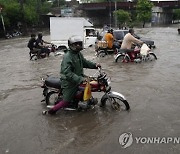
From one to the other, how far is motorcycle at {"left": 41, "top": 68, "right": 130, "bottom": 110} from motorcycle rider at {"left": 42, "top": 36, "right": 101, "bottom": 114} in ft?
0.80

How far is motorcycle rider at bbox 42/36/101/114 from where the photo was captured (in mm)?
5945

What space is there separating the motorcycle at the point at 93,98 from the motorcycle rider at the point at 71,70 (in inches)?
9.6

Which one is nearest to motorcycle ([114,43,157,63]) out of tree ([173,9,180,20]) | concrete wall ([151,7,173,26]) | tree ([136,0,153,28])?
tree ([136,0,153,28])

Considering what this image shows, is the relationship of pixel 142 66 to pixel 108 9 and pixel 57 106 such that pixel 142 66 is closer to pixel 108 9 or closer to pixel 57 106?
pixel 57 106

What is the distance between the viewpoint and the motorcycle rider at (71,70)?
5.95 meters

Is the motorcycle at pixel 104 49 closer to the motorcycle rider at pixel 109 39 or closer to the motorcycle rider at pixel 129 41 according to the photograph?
the motorcycle rider at pixel 109 39

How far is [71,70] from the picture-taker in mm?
6129

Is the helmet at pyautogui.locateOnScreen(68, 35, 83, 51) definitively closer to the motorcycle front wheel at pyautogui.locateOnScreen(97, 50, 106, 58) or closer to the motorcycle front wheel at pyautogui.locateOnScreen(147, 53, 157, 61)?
the motorcycle front wheel at pyautogui.locateOnScreen(147, 53, 157, 61)

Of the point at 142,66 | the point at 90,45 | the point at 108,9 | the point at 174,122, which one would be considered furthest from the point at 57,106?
the point at 108,9

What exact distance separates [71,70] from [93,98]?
3.49ft

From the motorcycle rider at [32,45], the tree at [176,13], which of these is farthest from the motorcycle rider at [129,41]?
the tree at [176,13]

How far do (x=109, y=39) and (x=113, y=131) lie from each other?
1015 centimetres

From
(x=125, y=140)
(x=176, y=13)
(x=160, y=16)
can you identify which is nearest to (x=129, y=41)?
(x=125, y=140)

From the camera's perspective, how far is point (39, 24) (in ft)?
189
